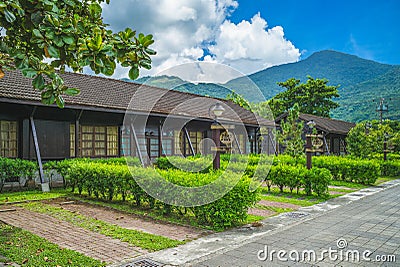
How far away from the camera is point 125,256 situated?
17.8 feet

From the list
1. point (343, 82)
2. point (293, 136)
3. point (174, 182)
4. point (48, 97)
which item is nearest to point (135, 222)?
point (174, 182)

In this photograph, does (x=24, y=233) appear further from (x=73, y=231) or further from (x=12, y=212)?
(x=12, y=212)

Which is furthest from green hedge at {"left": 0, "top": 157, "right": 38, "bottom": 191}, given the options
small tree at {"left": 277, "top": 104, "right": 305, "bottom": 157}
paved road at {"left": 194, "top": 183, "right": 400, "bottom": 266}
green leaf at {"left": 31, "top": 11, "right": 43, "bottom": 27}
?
small tree at {"left": 277, "top": 104, "right": 305, "bottom": 157}

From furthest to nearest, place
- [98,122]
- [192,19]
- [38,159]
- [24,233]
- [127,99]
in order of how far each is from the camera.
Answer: [127,99]
[98,122]
[38,159]
[192,19]
[24,233]

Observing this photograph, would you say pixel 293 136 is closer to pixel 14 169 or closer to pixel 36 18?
pixel 14 169

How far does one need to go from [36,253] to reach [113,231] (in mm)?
1711

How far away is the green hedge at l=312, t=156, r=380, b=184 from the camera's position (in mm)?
15695

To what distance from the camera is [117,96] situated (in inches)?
692

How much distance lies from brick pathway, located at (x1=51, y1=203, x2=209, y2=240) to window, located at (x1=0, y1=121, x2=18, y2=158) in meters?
5.27

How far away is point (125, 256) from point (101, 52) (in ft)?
11.4

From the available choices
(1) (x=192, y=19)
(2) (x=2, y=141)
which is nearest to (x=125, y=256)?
(1) (x=192, y=19)

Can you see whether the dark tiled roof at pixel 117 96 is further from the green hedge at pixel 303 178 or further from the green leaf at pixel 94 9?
the green leaf at pixel 94 9

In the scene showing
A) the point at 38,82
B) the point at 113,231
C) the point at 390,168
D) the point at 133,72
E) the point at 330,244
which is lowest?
the point at 330,244

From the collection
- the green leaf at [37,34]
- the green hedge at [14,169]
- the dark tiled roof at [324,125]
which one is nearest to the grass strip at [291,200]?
the green hedge at [14,169]
